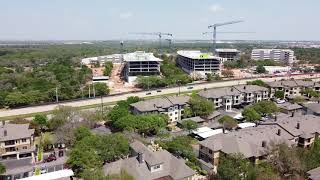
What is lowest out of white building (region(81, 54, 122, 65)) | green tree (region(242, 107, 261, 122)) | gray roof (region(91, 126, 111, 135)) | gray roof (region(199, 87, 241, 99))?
gray roof (region(91, 126, 111, 135))

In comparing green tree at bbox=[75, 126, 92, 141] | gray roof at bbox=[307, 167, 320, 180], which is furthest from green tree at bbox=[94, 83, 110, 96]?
gray roof at bbox=[307, 167, 320, 180]

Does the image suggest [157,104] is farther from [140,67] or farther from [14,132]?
[140,67]

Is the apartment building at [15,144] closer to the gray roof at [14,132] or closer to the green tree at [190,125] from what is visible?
the gray roof at [14,132]

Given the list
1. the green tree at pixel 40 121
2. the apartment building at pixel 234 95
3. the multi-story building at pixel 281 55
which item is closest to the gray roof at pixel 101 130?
the green tree at pixel 40 121

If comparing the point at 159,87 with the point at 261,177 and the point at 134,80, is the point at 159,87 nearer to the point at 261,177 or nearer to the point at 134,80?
the point at 134,80

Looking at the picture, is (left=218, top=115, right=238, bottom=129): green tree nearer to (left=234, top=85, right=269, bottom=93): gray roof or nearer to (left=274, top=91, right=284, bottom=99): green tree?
(left=234, top=85, right=269, bottom=93): gray roof

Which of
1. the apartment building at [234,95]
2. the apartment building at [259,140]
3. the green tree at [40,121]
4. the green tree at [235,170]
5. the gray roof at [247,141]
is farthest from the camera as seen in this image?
the apartment building at [234,95]

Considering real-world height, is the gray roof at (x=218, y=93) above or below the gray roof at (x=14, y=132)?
above

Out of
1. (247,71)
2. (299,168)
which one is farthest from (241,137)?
(247,71)
